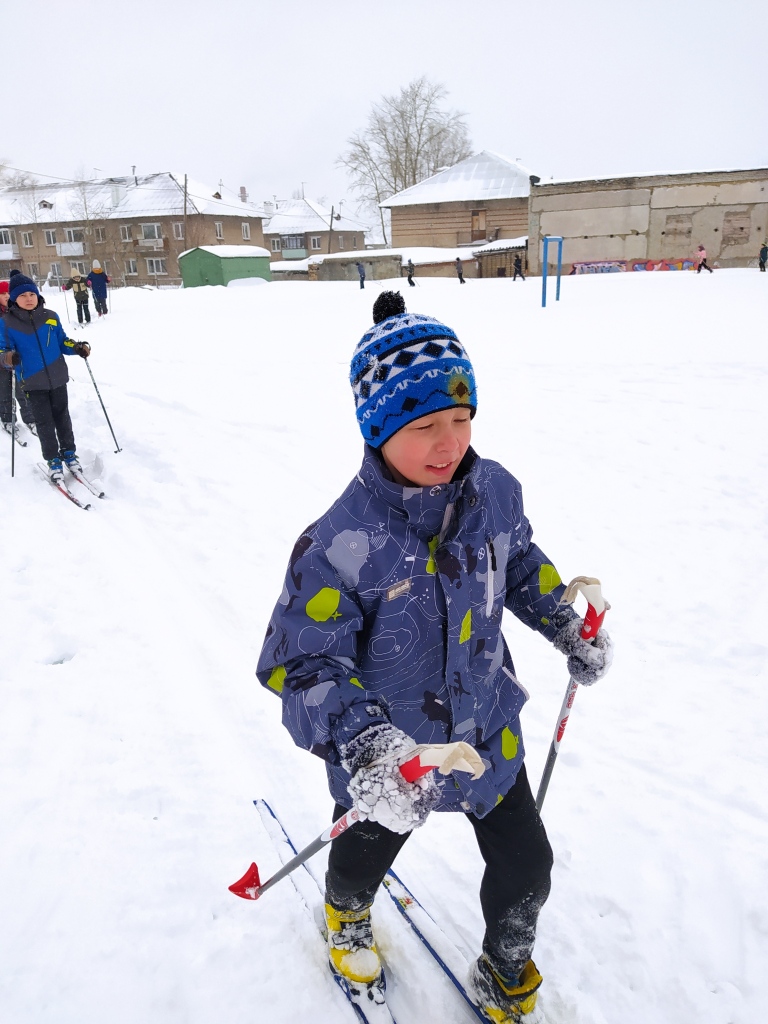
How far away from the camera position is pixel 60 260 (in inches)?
2003

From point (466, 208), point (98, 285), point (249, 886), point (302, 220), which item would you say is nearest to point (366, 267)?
point (466, 208)

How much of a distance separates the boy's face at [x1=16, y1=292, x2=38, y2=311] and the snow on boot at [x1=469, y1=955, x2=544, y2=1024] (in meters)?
6.52

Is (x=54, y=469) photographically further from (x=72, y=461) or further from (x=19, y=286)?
(x=19, y=286)

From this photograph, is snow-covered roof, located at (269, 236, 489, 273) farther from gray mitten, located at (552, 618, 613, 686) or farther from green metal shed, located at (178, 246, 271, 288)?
gray mitten, located at (552, 618, 613, 686)

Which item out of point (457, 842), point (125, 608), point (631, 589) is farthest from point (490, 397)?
point (457, 842)

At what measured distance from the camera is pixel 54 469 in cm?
647

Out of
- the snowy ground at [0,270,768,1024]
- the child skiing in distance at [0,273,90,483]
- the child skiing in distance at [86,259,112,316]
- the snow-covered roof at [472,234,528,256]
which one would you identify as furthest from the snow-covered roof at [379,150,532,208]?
the child skiing in distance at [0,273,90,483]

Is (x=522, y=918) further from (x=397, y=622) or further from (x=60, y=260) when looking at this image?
(x=60, y=260)

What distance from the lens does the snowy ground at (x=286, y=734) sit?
209 centimetres

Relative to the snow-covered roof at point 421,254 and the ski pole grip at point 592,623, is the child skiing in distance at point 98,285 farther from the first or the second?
the ski pole grip at point 592,623

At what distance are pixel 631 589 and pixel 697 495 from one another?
1.66 m

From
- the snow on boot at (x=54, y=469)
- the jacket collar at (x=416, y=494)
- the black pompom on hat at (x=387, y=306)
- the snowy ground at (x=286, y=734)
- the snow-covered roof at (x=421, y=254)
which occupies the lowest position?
the snowy ground at (x=286, y=734)

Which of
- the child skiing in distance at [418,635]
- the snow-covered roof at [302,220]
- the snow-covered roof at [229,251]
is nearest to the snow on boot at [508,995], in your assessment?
the child skiing in distance at [418,635]

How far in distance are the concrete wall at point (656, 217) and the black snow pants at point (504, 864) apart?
26290mm
